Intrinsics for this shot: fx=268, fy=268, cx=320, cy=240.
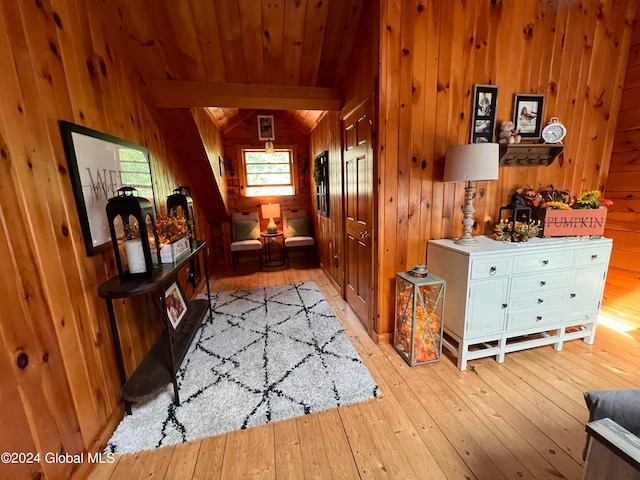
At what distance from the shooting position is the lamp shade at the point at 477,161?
1771mm

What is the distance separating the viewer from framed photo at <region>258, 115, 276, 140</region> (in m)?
4.76

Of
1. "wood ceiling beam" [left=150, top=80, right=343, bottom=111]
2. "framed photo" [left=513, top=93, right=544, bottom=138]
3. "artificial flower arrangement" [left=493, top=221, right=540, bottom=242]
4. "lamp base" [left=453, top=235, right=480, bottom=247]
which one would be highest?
"wood ceiling beam" [left=150, top=80, right=343, bottom=111]

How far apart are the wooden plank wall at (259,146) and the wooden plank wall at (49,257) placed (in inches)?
130

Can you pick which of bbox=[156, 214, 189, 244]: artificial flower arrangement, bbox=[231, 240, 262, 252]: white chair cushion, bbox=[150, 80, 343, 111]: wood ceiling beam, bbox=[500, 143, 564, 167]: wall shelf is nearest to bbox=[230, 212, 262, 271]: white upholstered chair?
bbox=[231, 240, 262, 252]: white chair cushion

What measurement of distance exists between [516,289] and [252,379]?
205cm

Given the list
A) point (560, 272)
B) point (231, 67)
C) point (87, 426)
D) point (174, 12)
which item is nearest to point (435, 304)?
point (560, 272)

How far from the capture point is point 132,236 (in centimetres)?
152

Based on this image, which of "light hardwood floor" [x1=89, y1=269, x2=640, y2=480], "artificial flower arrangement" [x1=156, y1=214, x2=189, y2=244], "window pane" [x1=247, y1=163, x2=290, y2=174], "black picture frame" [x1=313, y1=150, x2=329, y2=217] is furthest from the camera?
"window pane" [x1=247, y1=163, x2=290, y2=174]

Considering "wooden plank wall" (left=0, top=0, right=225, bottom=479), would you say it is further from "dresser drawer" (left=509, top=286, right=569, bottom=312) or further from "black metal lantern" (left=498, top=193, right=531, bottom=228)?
"black metal lantern" (left=498, top=193, right=531, bottom=228)

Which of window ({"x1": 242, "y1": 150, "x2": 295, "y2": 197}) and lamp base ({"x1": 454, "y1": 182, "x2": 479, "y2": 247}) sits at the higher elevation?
window ({"x1": 242, "y1": 150, "x2": 295, "y2": 197})

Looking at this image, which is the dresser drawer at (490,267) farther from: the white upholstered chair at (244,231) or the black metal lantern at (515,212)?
the white upholstered chair at (244,231)

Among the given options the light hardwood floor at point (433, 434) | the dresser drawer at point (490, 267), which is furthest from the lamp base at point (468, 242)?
the light hardwood floor at point (433, 434)

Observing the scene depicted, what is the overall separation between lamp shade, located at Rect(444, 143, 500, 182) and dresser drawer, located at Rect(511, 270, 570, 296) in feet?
2.62

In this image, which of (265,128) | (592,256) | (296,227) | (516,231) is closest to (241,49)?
(265,128)
